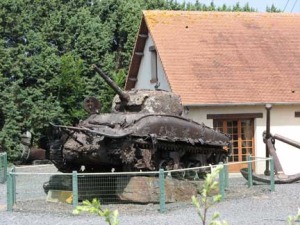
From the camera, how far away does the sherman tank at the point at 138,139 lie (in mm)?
14266

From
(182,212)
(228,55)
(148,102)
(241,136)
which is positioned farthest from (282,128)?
(182,212)

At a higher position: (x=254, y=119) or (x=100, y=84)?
(x=100, y=84)

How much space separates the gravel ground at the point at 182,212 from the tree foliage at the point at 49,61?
13.6 metres

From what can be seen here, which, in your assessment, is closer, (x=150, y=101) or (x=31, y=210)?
(x=31, y=210)

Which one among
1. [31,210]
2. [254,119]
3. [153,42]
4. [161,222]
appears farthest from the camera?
[153,42]

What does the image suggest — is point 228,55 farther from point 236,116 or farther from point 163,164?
point 163,164

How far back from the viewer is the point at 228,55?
24.3 m

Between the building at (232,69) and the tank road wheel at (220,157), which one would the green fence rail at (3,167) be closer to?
the building at (232,69)

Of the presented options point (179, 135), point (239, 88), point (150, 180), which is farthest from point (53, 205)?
point (239, 88)

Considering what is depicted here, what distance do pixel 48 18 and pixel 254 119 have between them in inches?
527

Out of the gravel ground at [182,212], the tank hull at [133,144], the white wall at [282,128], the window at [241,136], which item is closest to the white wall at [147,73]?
the window at [241,136]

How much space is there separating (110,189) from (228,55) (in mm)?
11792

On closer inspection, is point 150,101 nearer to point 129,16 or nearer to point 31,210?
point 31,210

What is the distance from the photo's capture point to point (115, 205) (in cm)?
1373
